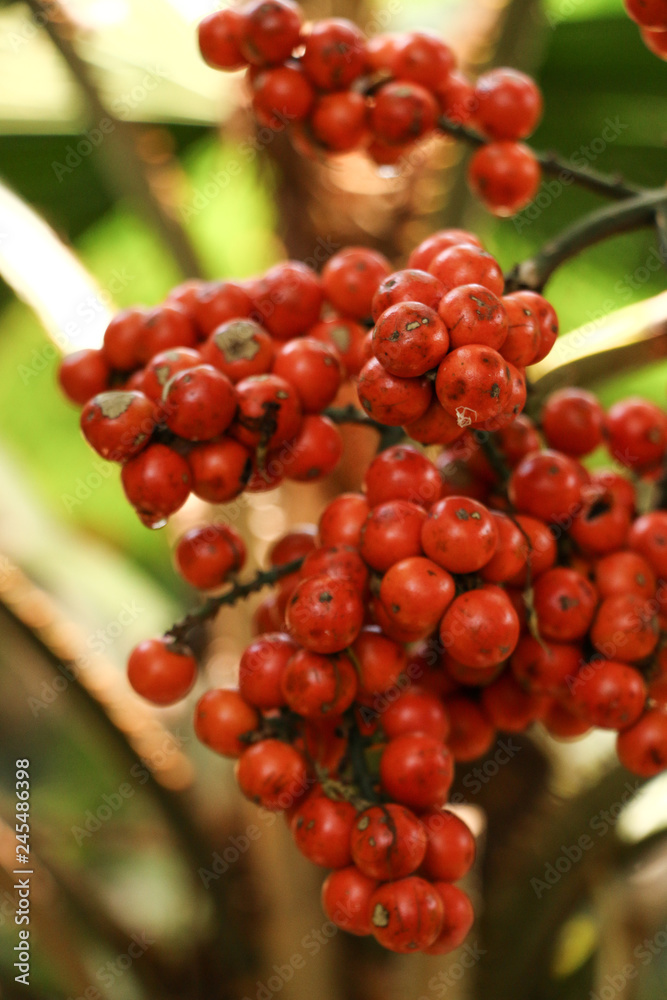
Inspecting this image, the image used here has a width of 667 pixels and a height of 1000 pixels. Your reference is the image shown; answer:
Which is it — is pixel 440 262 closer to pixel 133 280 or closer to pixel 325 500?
pixel 325 500

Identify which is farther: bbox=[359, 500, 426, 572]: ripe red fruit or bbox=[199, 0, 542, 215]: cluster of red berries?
bbox=[199, 0, 542, 215]: cluster of red berries

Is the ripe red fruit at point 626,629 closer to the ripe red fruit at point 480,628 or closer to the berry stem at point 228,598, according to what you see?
the ripe red fruit at point 480,628

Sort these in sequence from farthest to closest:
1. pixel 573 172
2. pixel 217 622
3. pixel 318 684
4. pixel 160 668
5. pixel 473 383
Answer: pixel 217 622 → pixel 573 172 → pixel 160 668 → pixel 318 684 → pixel 473 383

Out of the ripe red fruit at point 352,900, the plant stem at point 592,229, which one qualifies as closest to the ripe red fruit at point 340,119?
the plant stem at point 592,229

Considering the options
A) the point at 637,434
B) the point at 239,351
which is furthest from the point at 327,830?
the point at 637,434

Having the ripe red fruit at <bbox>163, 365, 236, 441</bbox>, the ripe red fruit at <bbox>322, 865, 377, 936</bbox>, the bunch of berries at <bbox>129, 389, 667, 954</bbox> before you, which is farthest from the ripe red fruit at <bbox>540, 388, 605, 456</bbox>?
the ripe red fruit at <bbox>322, 865, 377, 936</bbox>

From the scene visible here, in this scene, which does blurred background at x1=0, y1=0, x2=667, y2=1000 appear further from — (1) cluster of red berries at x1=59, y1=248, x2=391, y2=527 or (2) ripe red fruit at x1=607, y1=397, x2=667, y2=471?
(1) cluster of red berries at x1=59, y1=248, x2=391, y2=527

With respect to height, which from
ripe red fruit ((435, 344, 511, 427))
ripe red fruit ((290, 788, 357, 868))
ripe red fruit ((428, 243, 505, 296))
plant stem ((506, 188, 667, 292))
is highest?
plant stem ((506, 188, 667, 292))

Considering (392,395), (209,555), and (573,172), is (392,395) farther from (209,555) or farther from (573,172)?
(573,172)

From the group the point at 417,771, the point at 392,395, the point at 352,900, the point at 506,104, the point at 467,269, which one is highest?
the point at 506,104
